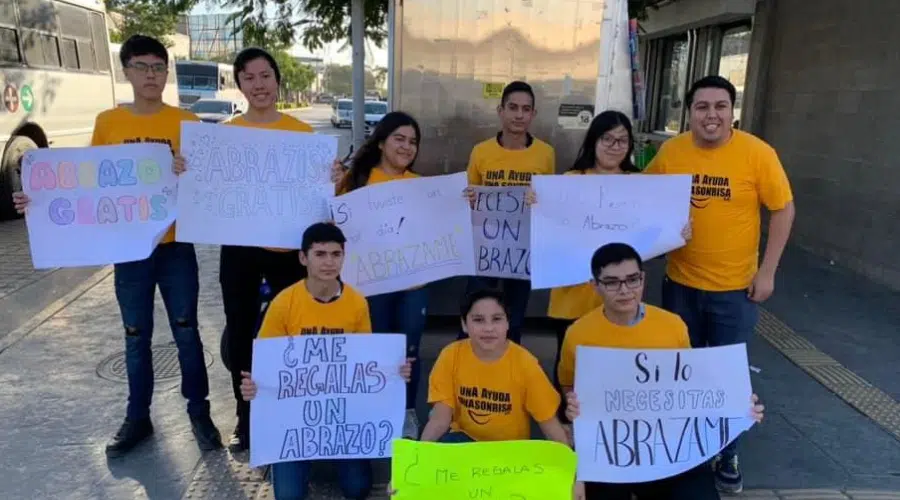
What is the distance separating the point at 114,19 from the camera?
33406mm

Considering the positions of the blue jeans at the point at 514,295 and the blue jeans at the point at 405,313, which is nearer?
the blue jeans at the point at 405,313

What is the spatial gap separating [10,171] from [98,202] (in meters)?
Result: 7.38

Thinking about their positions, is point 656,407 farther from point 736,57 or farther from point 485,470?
point 736,57

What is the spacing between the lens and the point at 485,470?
2.34 metres

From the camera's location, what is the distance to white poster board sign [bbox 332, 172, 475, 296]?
3299mm

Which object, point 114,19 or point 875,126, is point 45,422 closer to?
point 875,126

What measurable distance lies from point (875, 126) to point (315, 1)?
21.7 ft

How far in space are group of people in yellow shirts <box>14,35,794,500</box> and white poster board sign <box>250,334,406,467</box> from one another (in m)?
0.09

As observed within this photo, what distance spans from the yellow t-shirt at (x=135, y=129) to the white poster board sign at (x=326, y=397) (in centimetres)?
96

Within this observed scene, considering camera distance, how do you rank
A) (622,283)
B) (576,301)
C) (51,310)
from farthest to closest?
(51,310) < (576,301) < (622,283)

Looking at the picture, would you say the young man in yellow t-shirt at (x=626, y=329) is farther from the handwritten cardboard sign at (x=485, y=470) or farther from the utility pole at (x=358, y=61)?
the utility pole at (x=358, y=61)

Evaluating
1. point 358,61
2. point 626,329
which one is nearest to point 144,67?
point 626,329

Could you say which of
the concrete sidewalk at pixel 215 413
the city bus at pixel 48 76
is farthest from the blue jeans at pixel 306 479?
the city bus at pixel 48 76

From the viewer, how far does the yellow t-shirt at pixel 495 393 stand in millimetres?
2629
